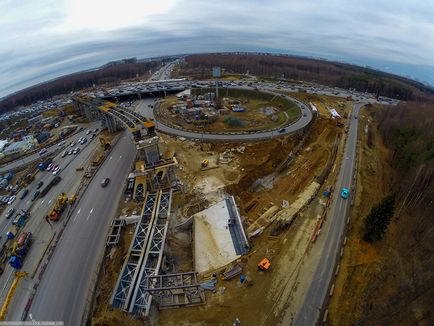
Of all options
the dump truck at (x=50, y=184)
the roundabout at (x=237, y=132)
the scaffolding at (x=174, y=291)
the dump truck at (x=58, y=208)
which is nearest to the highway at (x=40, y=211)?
the dump truck at (x=50, y=184)

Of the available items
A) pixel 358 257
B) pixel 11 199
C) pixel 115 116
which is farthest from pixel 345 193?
pixel 11 199

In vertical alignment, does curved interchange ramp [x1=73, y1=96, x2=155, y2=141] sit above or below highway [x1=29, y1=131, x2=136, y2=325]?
above

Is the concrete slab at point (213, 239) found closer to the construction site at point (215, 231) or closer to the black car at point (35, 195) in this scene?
the construction site at point (215, 231)

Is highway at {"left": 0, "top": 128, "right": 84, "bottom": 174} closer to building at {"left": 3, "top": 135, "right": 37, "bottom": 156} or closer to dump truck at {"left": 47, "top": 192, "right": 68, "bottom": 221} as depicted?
building at {"left": 3, "top": 135, "right": 37, "bottom": 156}

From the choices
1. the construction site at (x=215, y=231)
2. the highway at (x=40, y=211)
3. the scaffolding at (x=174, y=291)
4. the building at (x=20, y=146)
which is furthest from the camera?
the building at (x=20, y=146)

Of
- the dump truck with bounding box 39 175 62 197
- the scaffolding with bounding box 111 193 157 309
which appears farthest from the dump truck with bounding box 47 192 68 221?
the scaffolding with bounding box 111 193 157 309

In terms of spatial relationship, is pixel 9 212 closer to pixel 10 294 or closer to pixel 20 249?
pixel 20 249
